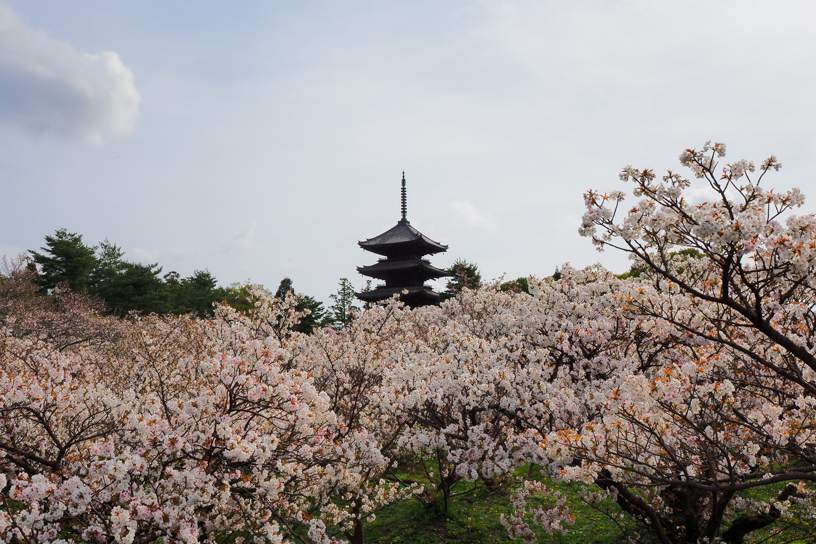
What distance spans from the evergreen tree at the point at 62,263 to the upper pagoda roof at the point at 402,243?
70.6 ft

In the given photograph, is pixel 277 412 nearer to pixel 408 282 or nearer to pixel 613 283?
pixel 613 283

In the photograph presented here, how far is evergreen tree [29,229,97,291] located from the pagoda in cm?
2139

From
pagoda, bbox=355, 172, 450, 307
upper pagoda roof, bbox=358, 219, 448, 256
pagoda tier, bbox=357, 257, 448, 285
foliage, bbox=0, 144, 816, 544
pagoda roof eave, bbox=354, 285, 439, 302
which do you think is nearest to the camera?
foliage, bbox=0, 144, 816, 544

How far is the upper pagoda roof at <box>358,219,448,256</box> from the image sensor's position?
39281mm

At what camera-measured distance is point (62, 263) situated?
4031 cm

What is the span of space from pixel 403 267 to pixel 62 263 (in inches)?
1030

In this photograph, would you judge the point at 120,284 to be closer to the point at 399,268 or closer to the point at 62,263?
the point at 62,263

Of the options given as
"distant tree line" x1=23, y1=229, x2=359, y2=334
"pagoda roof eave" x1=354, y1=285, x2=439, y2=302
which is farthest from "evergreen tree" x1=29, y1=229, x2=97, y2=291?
"pagoda roof eave" x1=354, y1=285, x2=439, y2=302

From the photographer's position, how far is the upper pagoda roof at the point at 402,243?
39.3 m

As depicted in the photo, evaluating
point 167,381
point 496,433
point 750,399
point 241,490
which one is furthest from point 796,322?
point 167,381

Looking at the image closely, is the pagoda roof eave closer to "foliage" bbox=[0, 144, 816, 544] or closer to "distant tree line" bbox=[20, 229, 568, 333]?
"distant tree line" bbox=[20, 229, 568, 333]

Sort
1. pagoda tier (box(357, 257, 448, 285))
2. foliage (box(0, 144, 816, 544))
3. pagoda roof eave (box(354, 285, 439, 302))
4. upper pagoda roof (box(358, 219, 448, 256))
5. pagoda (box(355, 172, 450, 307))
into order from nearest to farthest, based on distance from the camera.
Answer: foliage (box(0, 144, 816, 544)), pagoda roof eave (box(354, 285, 439, 302)), pagoda (box(355, 172, 450, 307)), pagoda tier (box(357, 257, 448, 285)), upper pagoda roof (box(358, 219, 448, 256))

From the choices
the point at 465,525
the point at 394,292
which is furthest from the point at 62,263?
the point at 465,525

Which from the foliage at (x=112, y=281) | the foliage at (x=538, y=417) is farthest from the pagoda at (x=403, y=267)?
the foliage at (x=538, y=417)
